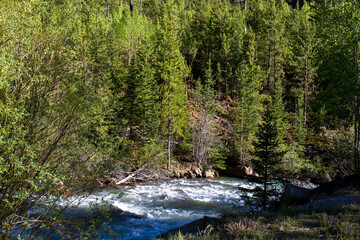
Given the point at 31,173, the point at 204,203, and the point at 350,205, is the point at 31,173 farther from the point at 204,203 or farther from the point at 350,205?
the point at 204,203

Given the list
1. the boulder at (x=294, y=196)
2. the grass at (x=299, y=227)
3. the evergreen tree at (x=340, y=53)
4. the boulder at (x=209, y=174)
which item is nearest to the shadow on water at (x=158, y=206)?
the boulder at (x=209, y=174)

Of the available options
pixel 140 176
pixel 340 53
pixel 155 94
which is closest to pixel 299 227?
pixel 340 53

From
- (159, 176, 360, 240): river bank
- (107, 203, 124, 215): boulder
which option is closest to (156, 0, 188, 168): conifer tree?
(107, 203, 124, 215): boulder

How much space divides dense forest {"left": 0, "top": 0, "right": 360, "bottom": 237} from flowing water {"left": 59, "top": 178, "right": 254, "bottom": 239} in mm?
2324

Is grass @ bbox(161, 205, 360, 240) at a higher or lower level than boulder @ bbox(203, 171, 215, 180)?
higher

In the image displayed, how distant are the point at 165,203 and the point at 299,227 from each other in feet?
31.2

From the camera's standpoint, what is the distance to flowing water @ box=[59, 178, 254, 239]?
38.2 ft

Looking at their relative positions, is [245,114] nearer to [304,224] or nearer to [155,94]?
[155,94]

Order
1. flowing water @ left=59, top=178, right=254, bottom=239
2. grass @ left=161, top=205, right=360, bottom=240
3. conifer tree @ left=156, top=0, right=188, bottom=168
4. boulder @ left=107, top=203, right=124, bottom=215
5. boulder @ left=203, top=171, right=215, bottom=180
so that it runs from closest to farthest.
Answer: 1. grass @ left=161, top=205, right=360, bottom=240
2. flowing water @ left=59, top=178, right=254, bottom=239
3. boulder @ left=107, top=203, right=124, bottom=215
4. boulder @ left=203, top=171, right=215, bottom=180
5. conifer tree @ left=156, top=0, right=188, bottom=168

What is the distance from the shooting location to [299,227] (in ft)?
22.6

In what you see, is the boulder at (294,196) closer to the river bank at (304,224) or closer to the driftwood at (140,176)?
the river bank at (304,224)

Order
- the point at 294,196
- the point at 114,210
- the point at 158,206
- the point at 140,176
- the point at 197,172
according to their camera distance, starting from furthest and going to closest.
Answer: the point at 197,172
the point at 140,176
the point at 158,206
the point at 114,210
the point at 294,196

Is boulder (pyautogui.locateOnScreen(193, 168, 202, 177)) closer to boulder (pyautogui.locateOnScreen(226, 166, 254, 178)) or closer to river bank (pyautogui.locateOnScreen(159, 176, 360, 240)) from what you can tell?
boulder (pyautogui.locateOnScreen(226, 166, 254, 178))

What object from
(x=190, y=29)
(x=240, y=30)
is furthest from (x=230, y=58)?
(x=190, y=29)
